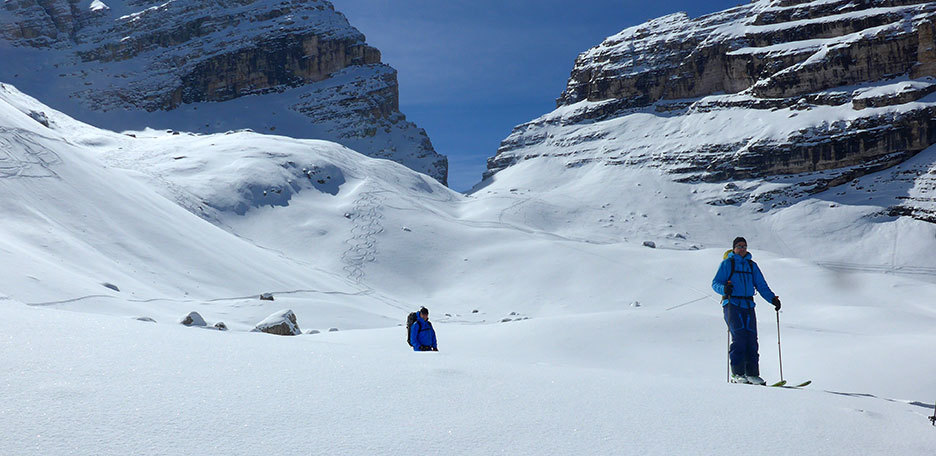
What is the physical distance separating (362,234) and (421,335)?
27419 mm

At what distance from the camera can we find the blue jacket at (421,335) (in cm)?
899

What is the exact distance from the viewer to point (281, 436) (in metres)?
2.79

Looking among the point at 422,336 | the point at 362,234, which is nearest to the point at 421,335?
the point at 422,336

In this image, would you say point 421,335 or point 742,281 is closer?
point 742,281

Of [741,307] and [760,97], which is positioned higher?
[760,97]

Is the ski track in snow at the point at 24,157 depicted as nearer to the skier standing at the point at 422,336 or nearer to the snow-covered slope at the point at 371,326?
the snow-covered slope at the point at 371,326

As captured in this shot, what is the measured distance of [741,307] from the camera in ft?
23.0

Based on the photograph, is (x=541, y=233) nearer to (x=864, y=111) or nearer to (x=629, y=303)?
(x=629, y=303)

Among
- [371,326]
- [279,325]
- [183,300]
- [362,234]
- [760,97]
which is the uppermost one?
[760,97]

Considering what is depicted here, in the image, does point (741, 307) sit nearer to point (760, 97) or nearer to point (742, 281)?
point (742, 281)

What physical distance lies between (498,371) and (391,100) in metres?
114

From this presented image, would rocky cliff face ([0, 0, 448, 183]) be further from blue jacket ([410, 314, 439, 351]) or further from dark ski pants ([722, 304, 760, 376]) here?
dark ski pants ([722, 304, 760, 376])

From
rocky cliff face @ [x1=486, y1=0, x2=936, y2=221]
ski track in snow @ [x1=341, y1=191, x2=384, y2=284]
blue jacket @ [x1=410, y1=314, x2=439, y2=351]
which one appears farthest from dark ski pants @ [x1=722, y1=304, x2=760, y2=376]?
rocky cliff face @ [x1=486, y1=0, x2=936, y2=221]

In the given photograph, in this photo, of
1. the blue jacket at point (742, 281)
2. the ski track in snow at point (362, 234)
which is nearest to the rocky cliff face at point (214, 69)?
the ski track in snow at point (362, 234)
